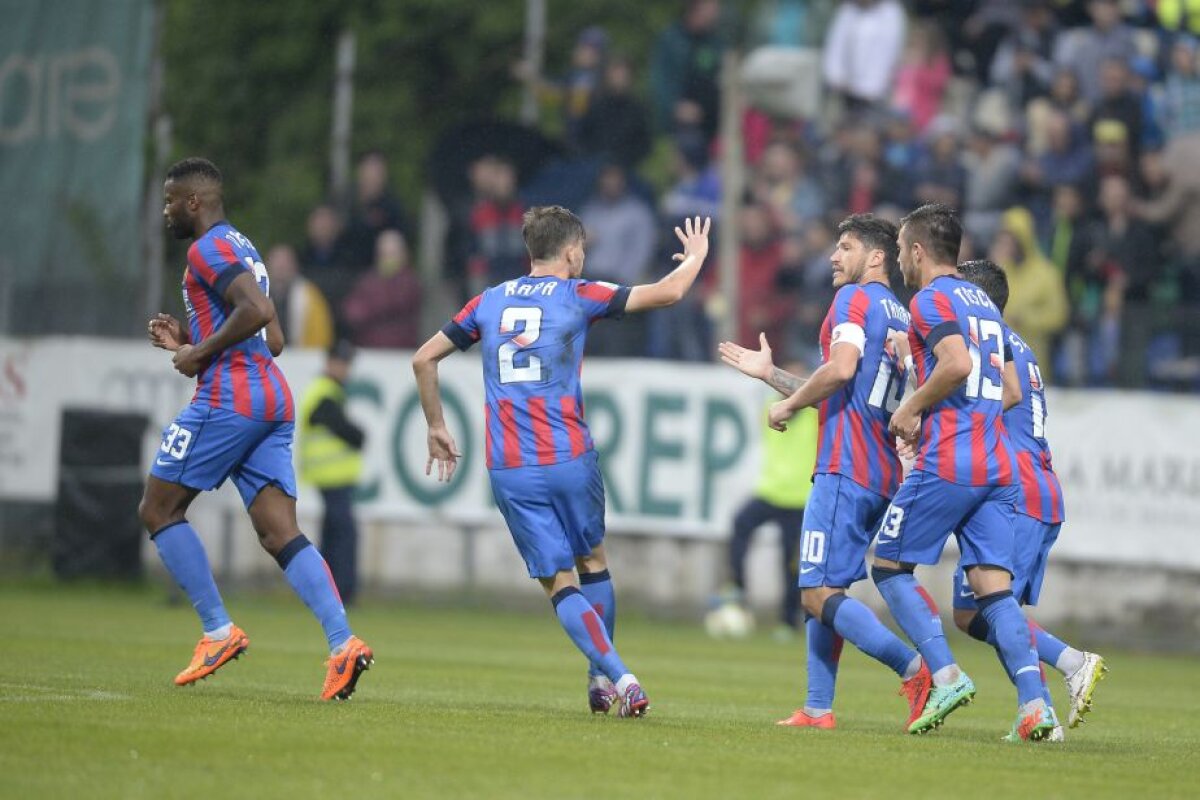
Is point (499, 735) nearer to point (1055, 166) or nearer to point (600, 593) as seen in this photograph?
point (600, 593)

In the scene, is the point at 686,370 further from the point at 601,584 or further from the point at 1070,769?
the point at 1070,769

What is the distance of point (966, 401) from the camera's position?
10141 millimetres

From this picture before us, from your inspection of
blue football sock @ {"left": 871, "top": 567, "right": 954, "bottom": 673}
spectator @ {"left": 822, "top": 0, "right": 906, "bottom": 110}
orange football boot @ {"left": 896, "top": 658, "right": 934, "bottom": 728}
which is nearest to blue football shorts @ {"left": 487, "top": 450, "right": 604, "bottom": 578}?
blue football sock @ {"left": 871, "top": 567, "right": 954, "bottom": 673}

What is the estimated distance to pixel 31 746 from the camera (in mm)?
8172

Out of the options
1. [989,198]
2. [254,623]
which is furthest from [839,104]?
[254,623]

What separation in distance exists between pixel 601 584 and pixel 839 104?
558 inches

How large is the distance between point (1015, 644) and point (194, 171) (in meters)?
4.82

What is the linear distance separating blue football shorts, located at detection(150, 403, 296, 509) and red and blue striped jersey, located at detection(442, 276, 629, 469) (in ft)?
3.93

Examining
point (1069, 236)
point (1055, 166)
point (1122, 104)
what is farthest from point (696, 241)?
point (1122, 104)

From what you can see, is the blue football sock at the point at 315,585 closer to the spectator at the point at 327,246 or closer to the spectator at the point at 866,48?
the spectator at the point at 327,246

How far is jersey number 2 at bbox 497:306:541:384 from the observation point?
34.2 ft

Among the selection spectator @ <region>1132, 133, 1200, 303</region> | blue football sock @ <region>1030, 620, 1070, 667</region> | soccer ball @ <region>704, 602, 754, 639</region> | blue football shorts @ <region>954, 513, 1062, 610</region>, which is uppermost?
spectator @ <region>1132, 133, 1200, 303</region>

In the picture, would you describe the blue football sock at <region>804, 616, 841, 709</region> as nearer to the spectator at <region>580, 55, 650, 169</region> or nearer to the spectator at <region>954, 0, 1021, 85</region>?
the spectator at <region>580, 55, 650, 169</region>

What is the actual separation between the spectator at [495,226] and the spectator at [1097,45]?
592cm
